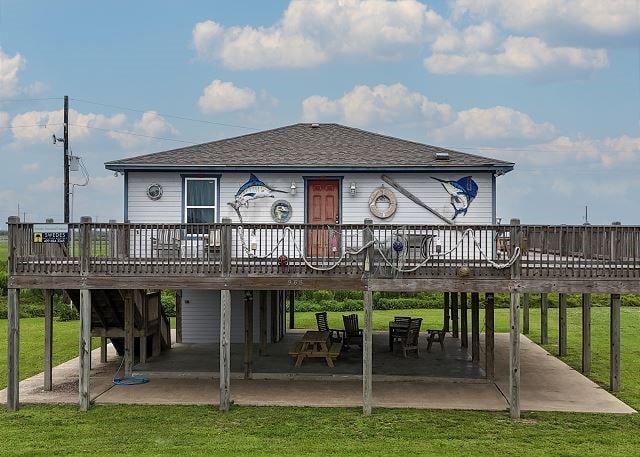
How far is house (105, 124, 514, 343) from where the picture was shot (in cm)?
1820

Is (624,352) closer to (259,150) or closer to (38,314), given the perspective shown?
(259,150)

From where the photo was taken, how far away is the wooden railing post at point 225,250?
1520 cm

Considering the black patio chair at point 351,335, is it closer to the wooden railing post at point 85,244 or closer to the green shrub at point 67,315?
the wooden railing post at point 85,244

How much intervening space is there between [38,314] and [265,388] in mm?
25338

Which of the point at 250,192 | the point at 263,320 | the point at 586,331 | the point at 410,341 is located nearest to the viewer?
the point at 250,192

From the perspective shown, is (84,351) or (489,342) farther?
(489,342)

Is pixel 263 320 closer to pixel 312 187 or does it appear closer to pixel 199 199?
pixel 199 199

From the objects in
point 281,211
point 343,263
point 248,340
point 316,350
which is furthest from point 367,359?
point 281,211

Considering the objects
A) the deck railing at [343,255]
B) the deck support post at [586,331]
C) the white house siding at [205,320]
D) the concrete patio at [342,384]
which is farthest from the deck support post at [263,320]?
the deck support post at [586,331]

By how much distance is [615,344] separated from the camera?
56.8 feet

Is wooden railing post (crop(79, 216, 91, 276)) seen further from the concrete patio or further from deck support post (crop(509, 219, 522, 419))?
deck support post (crop(509, 219, 522, 419))

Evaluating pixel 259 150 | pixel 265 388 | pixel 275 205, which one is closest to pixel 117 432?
pixel 265 388

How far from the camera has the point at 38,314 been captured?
127 feet

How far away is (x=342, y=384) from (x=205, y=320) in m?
7.46
